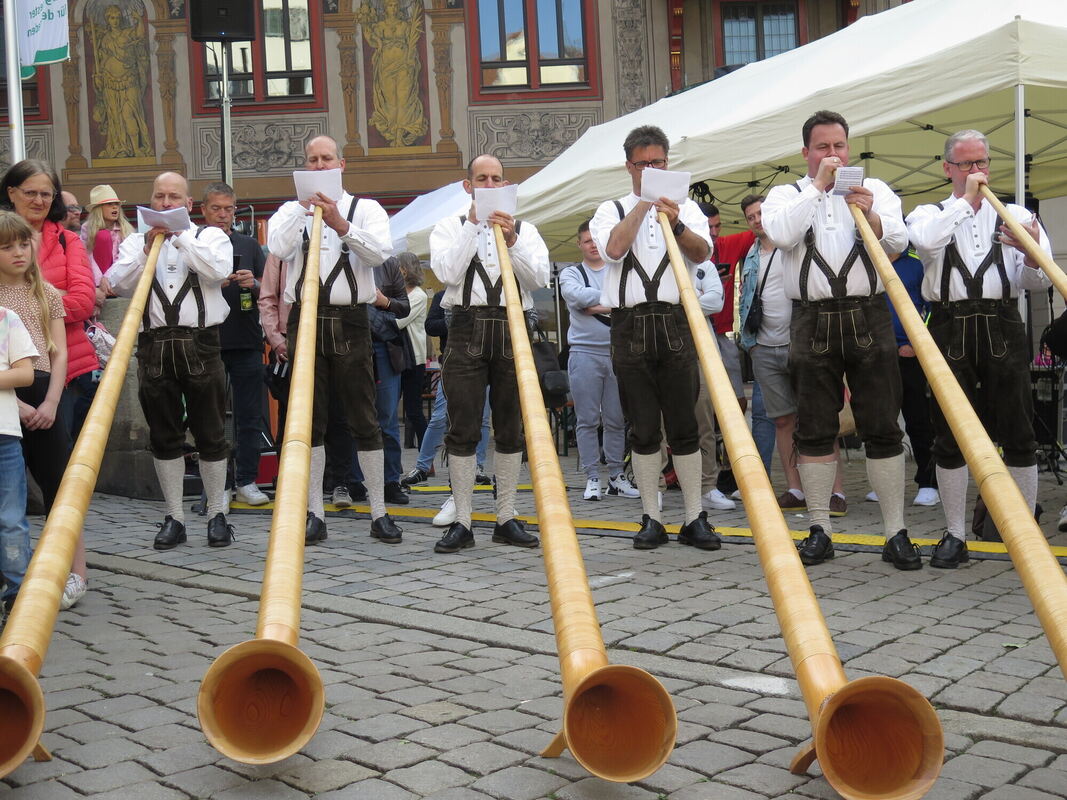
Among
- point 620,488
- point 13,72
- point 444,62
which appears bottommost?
point 620,488

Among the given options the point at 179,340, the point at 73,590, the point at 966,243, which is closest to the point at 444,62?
the point at 179,340

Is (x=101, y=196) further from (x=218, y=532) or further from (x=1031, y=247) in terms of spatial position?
(x=1031, y=247)

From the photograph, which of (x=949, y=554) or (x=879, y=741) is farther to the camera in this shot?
(x=949, y=554)

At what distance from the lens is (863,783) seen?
2.53 meters

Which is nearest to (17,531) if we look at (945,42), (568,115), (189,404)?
(189,404)

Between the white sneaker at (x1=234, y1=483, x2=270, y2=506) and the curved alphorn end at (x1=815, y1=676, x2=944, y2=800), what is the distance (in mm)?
5524

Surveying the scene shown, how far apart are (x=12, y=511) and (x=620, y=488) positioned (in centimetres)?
445

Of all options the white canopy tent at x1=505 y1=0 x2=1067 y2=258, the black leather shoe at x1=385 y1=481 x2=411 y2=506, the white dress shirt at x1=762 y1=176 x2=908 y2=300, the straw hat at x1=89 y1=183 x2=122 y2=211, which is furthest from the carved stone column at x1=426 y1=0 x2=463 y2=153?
the white dress shirt at x1=762 y1=176 x2=908 y2=300

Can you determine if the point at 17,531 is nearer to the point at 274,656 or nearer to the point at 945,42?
the point at 274,656

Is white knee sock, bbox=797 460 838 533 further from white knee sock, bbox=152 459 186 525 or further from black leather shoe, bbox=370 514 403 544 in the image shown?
white knee sock, bbox=152 459 186 525

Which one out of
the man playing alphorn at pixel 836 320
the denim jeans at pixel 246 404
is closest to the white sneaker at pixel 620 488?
the denim jeans at pixel 246 404

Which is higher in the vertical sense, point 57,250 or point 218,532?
point 57,250

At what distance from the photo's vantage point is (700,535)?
19.0ft

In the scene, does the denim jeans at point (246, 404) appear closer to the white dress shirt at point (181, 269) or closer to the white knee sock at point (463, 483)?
the white dress shirt at point (181, 269)
